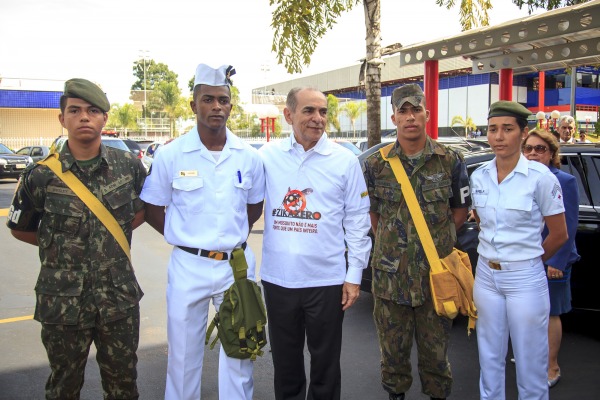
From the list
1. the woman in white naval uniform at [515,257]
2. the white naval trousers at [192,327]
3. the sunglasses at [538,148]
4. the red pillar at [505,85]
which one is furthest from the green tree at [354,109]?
the white naval trousers at [192,327]

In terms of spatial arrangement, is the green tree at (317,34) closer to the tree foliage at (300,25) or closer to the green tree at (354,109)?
the tree foliage at (300,25)

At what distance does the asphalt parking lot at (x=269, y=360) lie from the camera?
3902mm

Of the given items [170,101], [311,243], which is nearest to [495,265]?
[311,243]

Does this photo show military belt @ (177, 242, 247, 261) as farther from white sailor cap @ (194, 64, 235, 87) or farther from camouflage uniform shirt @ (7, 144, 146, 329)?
white sailor cap @ (194, 64, 235, 87)

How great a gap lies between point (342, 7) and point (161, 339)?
885 cm

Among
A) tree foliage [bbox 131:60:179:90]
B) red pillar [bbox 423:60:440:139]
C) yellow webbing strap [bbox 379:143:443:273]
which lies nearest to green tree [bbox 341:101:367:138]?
red pillar [bbox 423:60:440:139]

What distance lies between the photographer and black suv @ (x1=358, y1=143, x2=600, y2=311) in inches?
179

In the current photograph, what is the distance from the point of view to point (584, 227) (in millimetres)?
4574

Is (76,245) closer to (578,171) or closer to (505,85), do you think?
(578,171)

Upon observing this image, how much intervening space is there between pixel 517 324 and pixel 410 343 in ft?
2.32

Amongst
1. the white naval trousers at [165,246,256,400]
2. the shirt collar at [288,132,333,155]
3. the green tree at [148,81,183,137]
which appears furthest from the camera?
the green tree at [148,81,183,137]

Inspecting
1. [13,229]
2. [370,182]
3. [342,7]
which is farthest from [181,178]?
[342,7]

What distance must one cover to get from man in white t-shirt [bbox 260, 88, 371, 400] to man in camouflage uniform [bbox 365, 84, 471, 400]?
27 centimetres

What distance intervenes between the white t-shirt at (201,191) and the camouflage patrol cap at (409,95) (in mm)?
1019
